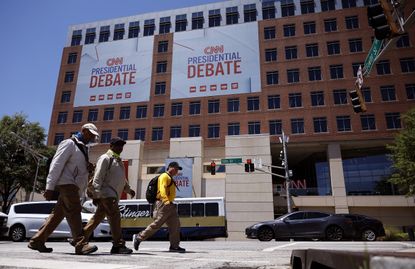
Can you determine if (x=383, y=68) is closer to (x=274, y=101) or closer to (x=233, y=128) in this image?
(x=274, y=101)

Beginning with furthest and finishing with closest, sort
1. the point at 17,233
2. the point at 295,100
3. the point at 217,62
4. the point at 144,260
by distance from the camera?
the point at 217,62 < the point at 295,100 < the point at 17,233 < the point at 144,260

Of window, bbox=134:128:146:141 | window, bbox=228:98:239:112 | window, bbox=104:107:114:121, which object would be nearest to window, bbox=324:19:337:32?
window, bbox=228:98:239:112

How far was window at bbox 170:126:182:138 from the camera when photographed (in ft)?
130

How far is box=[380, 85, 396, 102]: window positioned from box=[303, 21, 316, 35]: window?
10966mm

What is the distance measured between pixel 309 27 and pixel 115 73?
86.6 feet

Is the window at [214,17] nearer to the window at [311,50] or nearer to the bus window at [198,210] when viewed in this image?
the window at [311,50]

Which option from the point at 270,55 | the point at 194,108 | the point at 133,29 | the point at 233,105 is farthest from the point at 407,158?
the point at 133,29

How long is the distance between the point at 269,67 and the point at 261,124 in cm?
769

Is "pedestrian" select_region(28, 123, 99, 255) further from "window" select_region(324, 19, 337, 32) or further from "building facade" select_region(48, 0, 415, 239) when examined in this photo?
"window" select_region(324, 19, 337, 32)

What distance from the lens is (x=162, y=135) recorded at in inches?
1575

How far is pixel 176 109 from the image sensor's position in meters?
41.1

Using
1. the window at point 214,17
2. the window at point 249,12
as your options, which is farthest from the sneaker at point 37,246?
the window at point 214,17

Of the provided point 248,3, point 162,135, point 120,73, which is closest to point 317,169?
point 162,135

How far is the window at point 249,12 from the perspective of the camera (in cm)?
4372
